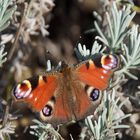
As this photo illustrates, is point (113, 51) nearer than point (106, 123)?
No

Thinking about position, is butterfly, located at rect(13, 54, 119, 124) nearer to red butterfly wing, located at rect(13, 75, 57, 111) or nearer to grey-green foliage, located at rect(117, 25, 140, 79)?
red butterfly wing, located at rect(13, 75, 57, 111)

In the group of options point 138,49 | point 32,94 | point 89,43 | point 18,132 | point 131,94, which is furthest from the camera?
point 89,43

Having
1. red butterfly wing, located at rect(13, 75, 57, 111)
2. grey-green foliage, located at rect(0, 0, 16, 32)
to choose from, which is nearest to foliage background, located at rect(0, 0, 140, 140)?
grey-green foliage, located at rect(0, 0, 16, 32)

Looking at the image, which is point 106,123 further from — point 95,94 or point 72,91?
point 72,91

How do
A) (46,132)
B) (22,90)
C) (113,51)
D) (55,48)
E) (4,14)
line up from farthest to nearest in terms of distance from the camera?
(55,48) < (113,51) < (4,14) < (46,132) < (22,90)

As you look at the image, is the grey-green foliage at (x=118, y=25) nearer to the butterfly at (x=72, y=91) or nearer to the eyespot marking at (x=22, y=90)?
the butterfly at (x=72, y=91)

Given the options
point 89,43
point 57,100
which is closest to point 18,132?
point 89,43

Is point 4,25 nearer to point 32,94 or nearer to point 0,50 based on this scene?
point 0,50

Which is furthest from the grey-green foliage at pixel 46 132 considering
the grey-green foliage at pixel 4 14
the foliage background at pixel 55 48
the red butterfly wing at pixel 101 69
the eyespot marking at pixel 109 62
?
the grey-green foliage at pixel 4 14

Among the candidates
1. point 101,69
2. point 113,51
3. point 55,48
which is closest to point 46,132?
point 101,69
